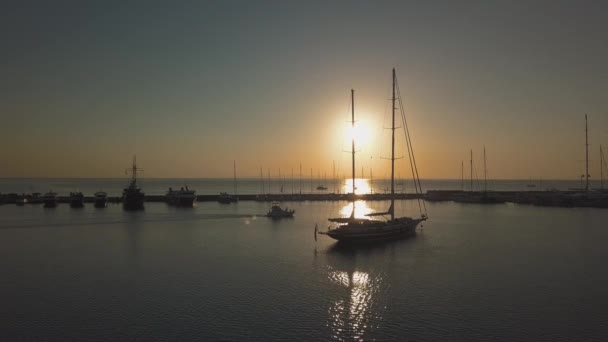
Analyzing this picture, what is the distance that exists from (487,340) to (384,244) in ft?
92.1

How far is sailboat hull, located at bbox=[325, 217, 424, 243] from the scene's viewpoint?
46981mm

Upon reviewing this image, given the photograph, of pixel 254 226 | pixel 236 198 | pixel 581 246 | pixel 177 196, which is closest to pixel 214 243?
pixel 254 226

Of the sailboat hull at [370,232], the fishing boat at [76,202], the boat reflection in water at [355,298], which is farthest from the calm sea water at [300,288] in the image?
the fishing boat at [76,202]

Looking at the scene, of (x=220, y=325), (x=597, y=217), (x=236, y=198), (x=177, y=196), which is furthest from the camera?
(x=236, y=198)

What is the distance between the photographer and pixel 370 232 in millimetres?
48281

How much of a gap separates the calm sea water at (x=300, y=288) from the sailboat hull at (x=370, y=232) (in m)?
1.36

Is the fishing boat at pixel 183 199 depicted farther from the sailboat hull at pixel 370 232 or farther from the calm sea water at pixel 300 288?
the sailboat hull at pixel 370 232

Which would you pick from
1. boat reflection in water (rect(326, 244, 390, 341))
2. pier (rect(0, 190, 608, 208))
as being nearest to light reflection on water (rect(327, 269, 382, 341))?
boat reflection in water (rect(326, 244, 390, 341))

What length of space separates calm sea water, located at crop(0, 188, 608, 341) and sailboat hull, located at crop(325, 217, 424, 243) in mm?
1364

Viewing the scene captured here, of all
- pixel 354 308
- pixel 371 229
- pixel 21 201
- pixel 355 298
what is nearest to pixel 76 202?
pixel 21 201

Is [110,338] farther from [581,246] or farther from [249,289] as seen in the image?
[581,246]

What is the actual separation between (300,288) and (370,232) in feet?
65.7

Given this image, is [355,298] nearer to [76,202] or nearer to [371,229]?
[371,229]

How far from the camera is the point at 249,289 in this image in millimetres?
29469
